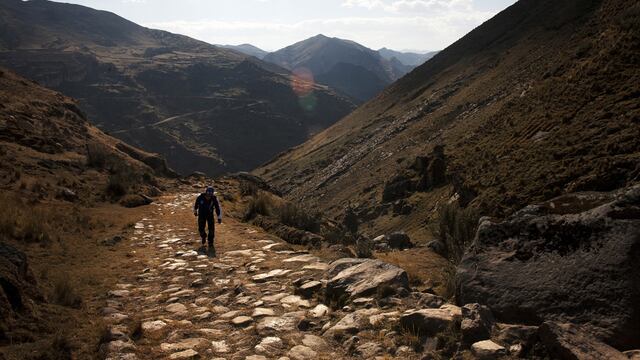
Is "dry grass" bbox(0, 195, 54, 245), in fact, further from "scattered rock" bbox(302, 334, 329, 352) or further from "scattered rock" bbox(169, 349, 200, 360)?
"scattered rock" bbox(302, 334, 329, 352)

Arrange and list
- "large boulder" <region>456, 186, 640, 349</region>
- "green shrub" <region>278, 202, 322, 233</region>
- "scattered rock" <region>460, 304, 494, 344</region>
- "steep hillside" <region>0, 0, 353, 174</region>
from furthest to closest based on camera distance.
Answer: "steep hillside" <region>0, 0, 353, 174</region>
"green shrub" <region>278, 202, 322, 233</region>
"scattered rock" <region>460, 304, 494, 344</region>
"large boulder" <region>456, 186, 640, 349</region>

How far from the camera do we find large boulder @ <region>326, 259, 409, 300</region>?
691 centimetres

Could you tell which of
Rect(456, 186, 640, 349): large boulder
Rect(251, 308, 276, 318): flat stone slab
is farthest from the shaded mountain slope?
Rect(456, 186, 640, 349): large boulder

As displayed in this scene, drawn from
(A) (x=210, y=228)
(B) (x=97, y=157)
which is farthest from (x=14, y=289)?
(B) (x=97, y=157)

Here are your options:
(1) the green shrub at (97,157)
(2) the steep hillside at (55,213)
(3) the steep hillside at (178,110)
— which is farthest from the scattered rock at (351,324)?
(3) the steep hillside at (178,110)

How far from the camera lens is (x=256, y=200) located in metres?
18.3

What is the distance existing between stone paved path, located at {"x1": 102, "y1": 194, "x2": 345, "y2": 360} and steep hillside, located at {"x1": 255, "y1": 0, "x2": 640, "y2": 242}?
6.59 m

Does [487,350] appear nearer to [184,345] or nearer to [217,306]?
[184,345]

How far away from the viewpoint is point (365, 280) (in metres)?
7.29

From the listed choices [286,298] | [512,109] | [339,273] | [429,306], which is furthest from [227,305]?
[512,109]

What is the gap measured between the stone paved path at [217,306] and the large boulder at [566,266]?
6.76 feet

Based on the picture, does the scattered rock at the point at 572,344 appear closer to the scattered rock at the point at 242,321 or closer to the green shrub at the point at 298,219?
the scattered rock at the point at 242,321

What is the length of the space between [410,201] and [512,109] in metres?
9.49

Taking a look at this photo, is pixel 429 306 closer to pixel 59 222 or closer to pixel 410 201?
pixel 59 222
